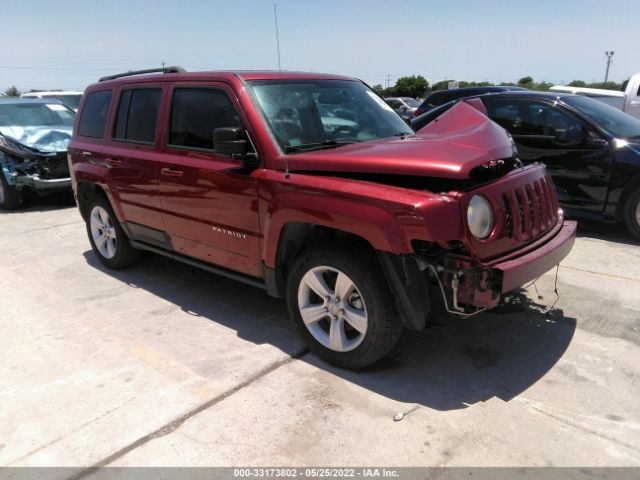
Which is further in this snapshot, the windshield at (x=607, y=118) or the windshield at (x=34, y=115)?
the windshield at (x=34, y=115)

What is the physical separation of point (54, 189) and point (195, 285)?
5206 mm

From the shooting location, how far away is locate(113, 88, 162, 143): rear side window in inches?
174

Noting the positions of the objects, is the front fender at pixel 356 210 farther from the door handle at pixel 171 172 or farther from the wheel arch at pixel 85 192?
the wheel arch at pixel 85 192

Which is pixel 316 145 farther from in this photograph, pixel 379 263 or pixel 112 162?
pixel 112 162

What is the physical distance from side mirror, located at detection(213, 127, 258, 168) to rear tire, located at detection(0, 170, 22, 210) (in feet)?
23.1

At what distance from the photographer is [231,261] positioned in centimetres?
393

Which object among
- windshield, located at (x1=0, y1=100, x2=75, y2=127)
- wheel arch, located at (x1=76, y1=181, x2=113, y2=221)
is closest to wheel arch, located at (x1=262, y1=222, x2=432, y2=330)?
wheel arch, located at (x1=76, y1=181, x2=113, y2=221)

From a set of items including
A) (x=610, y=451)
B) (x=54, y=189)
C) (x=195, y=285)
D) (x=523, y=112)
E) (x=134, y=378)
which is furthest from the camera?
(x=54, y=189)

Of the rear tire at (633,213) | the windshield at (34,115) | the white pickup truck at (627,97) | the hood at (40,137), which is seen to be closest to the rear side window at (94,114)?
the hood at (40,137)

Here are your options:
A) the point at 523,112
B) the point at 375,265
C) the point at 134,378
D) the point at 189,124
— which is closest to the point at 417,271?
the point at 375,265

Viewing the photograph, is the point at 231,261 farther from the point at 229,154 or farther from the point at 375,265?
the point at 375,265

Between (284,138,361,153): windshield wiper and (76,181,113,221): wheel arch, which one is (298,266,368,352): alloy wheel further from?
(76,181,113,221): wheel arch

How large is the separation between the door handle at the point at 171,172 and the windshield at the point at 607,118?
4.98 metres

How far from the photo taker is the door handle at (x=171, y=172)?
13.3 feet
